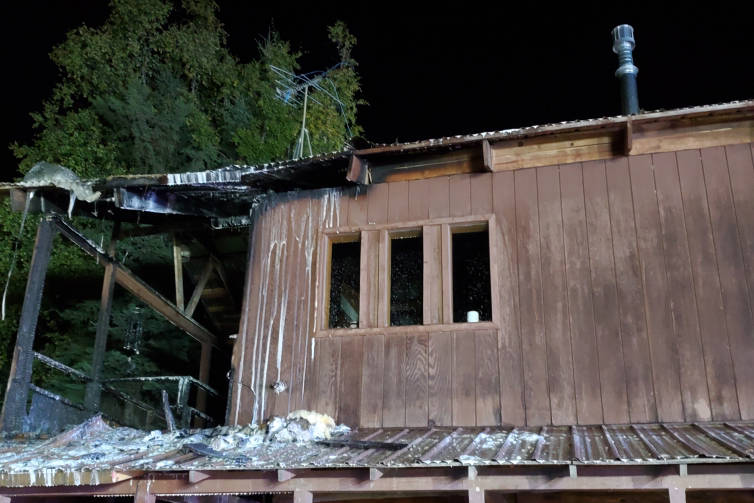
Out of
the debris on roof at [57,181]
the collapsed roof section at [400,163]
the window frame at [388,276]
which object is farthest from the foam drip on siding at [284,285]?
the debris on roof at [57,181]

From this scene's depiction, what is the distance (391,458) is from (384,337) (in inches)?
93.7

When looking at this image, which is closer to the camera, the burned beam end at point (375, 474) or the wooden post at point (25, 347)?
the burned beam end at point (375, 474)

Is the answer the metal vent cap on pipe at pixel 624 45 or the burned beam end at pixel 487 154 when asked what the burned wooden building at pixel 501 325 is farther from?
the metal vent cap on pipe at pixel 624 45

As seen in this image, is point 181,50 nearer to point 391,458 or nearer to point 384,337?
point 384,337

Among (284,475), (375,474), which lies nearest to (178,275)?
(284,475)

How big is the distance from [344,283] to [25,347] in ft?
16.4

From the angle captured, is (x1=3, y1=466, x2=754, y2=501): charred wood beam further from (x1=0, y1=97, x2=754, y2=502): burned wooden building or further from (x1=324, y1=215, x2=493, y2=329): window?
(x1=324, y1=215, x2=493, y2=329): window

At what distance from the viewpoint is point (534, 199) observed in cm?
857

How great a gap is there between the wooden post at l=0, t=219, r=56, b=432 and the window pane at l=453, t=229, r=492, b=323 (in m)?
6.23

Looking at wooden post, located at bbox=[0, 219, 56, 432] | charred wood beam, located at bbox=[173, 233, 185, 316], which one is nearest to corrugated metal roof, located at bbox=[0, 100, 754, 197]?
wooden post, located at bbox=[0, 219, 56, 432]

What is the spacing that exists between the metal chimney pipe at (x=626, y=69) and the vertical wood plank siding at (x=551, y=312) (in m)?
1.95

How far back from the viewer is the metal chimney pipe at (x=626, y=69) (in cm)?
995

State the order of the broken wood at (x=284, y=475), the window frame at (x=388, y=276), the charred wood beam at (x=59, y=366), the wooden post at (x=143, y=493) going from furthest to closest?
the charred wood beam at (x=59, y=366)
the window frame at (x=388, y=276)
the wooden post at (x=143, y=493)
the broken wood at (x=284, y=475)

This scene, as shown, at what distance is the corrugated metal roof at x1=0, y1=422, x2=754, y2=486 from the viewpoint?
5.84 meters
